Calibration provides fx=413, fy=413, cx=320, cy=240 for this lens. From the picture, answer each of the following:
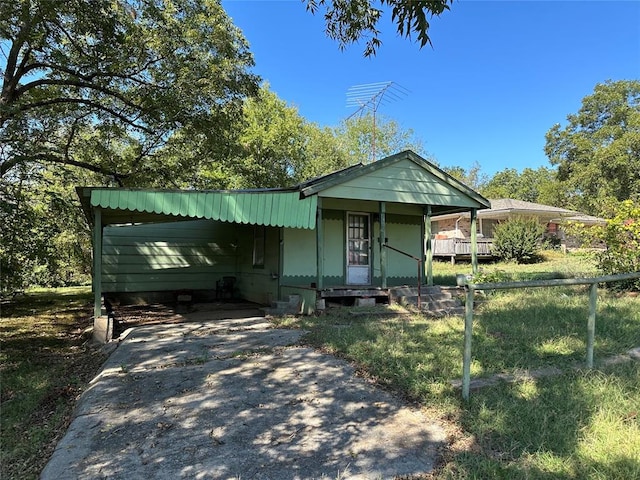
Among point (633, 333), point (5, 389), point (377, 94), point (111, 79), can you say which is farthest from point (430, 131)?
point (5, 389)

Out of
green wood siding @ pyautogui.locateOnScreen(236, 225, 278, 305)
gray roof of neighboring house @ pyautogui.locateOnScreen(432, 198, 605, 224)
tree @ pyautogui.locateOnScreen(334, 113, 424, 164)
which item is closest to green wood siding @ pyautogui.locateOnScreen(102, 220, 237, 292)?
green wood siding @ pyautogui.locateOnScreen(236, 225, 278, 305)

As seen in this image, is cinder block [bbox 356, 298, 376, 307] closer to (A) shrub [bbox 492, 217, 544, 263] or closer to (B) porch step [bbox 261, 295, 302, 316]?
(B) porch step [bbox 261, 295, 302, 316]

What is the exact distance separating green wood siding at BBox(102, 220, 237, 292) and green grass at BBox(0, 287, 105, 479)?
79.5 inches

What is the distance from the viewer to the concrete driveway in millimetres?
2738

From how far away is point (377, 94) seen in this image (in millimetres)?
21141

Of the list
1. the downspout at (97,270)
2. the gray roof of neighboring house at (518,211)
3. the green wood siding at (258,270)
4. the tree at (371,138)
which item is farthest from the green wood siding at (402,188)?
the tree at (371,138)

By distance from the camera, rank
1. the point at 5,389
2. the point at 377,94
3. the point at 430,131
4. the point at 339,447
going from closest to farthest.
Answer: the point at 339,447 < the point at 5,389 < the point at 377,94 < the point at 430,131

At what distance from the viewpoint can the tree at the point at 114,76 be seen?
8.34 meters

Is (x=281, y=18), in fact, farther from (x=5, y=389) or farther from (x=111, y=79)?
(x=5, y=389)

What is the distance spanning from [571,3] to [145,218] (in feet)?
39.1

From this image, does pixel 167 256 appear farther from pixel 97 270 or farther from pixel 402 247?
pixel 402 247

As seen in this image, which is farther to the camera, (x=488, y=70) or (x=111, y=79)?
(x=488, y=70)

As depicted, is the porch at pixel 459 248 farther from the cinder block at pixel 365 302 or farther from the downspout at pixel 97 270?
the downspout at pixel 97 270

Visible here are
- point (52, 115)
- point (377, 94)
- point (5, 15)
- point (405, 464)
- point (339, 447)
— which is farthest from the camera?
point (377, 94)
